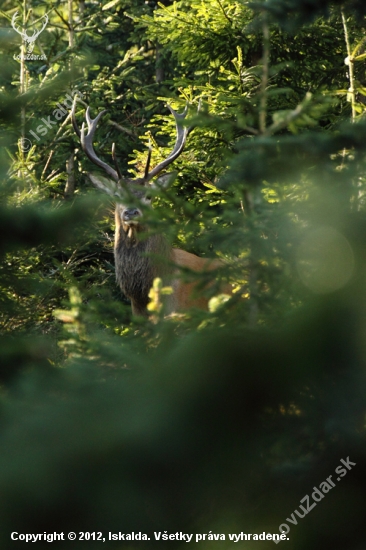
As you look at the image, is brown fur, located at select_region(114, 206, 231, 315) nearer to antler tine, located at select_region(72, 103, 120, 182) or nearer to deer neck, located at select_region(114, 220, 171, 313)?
deer neck, located at select_region(114, 220, 171, 313)

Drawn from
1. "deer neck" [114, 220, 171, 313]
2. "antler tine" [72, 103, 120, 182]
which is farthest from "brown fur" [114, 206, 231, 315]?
"antler tine" [72, 103, 120, 182]

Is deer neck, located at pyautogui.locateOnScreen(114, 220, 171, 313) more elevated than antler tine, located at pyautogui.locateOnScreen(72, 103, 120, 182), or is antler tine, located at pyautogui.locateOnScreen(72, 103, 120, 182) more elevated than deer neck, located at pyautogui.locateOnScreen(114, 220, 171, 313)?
antler tine, located at pyautogui.locateOnScreen(72, 103, 120, 182)

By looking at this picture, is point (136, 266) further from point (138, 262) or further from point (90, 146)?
point (90, 146)

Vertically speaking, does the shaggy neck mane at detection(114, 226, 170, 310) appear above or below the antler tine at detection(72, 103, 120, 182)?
below

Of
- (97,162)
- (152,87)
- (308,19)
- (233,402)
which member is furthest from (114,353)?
(152,87)

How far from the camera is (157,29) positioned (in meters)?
9.32

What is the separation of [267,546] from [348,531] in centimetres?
20

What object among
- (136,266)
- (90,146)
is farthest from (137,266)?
(90,146)

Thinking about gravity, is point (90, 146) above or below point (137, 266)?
above

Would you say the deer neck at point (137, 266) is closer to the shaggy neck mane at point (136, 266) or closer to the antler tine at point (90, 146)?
the shaggy neck mane at point (136, 266)

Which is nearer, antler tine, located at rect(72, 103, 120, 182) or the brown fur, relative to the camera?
the brown fur

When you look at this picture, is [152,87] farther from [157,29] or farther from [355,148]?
[355,148]

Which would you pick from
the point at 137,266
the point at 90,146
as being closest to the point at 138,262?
the point at 137,266

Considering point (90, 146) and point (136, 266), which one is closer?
point (136, 266)
